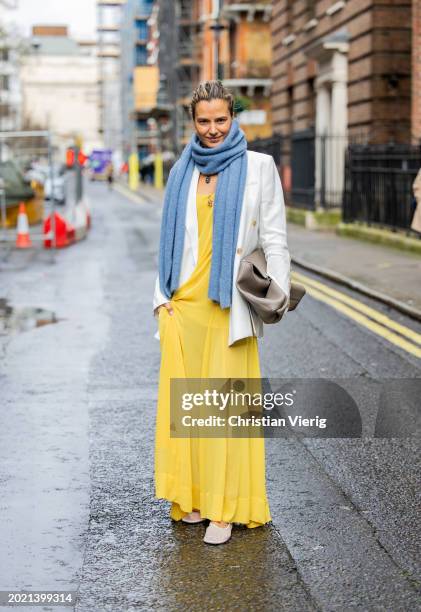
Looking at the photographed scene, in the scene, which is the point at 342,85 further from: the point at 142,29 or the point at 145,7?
the point at 142,29

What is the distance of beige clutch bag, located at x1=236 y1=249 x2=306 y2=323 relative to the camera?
4961mm

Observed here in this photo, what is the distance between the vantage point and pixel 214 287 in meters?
5.02

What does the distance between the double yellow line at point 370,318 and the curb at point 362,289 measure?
220 mm

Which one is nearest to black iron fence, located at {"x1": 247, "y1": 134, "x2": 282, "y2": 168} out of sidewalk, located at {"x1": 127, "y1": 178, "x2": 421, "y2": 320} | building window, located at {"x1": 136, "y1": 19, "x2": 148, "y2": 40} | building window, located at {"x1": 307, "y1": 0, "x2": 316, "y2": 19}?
building window, located at {"x1": 307, "y1": 0, "x2": 316, "y2": 19}

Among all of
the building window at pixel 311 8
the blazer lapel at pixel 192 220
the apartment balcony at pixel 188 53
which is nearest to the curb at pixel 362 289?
Answer: the blazer lapel at pixel 192 220

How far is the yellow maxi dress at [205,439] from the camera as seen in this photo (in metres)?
5.09

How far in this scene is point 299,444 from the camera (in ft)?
22.5

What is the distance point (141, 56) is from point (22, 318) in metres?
115

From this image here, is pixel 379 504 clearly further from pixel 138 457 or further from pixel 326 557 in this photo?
Result: pixel 138 457

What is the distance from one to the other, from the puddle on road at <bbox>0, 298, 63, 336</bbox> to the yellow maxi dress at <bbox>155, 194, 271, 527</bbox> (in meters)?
6.52

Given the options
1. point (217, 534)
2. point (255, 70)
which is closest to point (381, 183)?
point (217, 534)

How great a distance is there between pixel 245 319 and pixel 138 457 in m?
1.82

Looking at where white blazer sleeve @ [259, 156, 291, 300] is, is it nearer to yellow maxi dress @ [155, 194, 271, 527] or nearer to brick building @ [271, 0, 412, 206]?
yellow maxi dress @ [155, 194, 271, 527]

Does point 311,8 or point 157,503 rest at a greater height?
point 311,8
